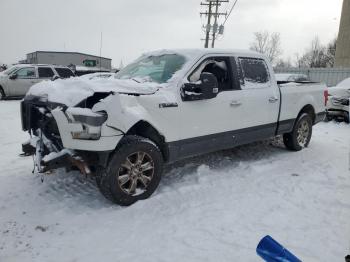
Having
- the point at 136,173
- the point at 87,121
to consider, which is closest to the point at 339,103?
the point at 136,173

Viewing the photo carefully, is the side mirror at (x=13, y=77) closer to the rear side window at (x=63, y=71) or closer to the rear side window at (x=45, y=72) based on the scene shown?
the rear side window at (x=45, y=72)

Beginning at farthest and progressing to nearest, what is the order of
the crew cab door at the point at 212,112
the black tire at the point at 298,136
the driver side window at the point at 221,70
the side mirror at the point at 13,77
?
1. the side mirror at the point at 13,77
2. the black tire at the point at 298,136
3. the driver side window at the point at 221,70
4. the crew cab door at the point at 212,112

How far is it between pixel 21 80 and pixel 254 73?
1251 cm

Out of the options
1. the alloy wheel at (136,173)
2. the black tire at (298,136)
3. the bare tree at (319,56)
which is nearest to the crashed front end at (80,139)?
the alloy wheel at (136,173)

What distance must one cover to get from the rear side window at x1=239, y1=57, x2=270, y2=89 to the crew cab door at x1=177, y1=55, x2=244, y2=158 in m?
0.24

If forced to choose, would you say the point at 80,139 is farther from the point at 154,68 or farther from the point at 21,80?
the point at 21,80

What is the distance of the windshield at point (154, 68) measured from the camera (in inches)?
187

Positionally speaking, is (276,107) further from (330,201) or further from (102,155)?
(102,155)

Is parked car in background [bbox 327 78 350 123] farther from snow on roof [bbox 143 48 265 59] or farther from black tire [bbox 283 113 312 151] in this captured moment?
snow on roof [bbox 143 48 265 59]

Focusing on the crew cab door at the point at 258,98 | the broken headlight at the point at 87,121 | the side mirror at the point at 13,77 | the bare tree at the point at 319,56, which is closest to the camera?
the broken headlight at the point at 87,121

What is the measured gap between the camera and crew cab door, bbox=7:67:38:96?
49.3ft

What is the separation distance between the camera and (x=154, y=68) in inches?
199

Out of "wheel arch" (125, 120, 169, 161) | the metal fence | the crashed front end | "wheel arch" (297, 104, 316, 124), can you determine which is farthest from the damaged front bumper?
the metal fence

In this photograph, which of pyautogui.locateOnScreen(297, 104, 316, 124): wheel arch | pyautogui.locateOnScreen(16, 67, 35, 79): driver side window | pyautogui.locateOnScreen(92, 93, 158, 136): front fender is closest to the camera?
pyautogui.locateOnScreen(92, 93, 158, 136): front fender
